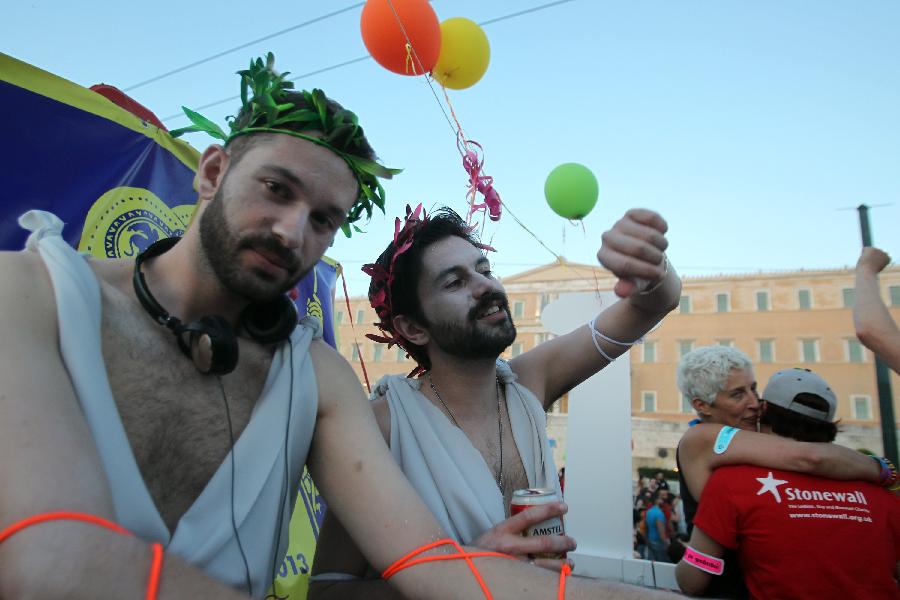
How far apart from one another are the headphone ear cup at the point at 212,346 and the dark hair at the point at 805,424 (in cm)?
240

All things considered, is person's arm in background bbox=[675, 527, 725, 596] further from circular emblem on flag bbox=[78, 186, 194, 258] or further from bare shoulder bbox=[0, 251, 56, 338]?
circular emblem on flag bbox=[78, 186, 194, 258]

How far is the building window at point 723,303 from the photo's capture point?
31.2 meters

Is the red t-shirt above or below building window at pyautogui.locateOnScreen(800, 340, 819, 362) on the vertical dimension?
below

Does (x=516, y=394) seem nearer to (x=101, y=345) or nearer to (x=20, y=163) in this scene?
(x=101, y=345)

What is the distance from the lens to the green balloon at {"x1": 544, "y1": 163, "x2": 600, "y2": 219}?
482 centimetres

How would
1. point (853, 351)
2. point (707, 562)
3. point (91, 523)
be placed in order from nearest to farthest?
point (91, 523) → point (707, 562) → point (853, 351)

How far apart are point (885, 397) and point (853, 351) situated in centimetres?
2872

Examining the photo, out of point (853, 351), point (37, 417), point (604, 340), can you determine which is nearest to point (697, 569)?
point (604, 340)

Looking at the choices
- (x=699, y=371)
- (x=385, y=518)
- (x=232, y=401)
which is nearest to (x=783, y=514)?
(x=699, y=371)

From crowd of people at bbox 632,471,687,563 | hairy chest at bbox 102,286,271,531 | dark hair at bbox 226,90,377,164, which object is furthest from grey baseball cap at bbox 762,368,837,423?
crowd of people at bbox 632,471,687,563

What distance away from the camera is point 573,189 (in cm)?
482

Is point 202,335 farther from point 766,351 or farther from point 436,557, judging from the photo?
point 766,351

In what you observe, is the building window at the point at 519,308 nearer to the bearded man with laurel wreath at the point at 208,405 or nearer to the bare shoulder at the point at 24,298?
the bearded man with laurel wreath at the point at 208,405

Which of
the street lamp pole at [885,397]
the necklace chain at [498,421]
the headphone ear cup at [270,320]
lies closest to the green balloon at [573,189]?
the necklace chain at [498,421]
